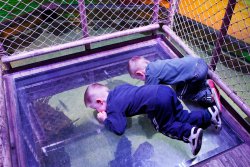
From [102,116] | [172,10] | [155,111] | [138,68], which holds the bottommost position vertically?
[102,116]

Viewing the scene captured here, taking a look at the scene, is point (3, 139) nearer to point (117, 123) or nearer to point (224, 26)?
point (117, 123)

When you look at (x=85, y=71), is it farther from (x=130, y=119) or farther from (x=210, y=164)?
(x=210, y=164)

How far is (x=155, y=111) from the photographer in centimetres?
177

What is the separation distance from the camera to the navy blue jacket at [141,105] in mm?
1742

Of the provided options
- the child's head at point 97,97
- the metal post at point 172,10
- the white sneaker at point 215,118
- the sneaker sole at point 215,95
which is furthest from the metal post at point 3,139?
the metal post at point 172,10

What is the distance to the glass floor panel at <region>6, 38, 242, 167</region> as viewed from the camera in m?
1.77

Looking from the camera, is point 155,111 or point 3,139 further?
point 155,111

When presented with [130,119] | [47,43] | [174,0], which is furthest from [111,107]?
[47,43]

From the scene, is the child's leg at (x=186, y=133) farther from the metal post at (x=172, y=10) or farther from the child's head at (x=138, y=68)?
the metal post at (x=172, y=10)

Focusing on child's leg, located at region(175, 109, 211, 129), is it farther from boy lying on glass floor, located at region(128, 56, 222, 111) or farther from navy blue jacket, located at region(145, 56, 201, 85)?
navy blue jacket, located at region(145, 56, 201, 85)

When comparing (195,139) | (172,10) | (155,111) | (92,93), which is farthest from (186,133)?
(172,10)

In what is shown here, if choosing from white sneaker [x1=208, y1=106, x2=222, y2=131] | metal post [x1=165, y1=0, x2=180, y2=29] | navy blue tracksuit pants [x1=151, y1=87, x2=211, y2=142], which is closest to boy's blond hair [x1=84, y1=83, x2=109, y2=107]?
navy blue tracksuit pants [x1=151, y1=87, x2=211, y2=142]

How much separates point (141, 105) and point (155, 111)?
0.10 meters

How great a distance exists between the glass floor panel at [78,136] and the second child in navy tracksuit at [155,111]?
4.0 inches
